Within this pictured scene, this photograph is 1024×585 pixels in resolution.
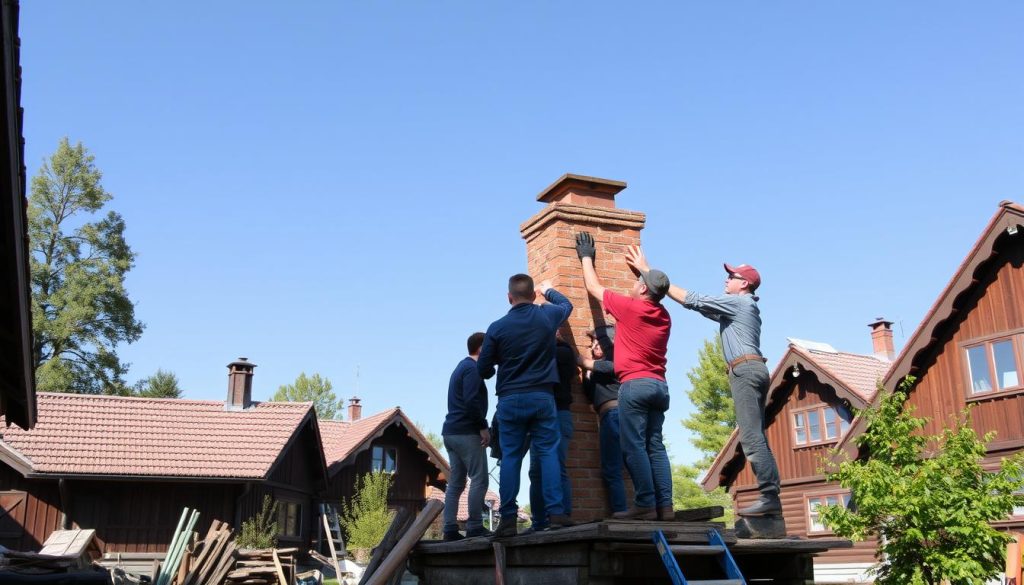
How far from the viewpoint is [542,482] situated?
6066 millimetres

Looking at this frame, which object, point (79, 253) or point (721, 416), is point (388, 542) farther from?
point (721, 416)

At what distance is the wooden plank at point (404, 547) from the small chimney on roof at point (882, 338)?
23.6m

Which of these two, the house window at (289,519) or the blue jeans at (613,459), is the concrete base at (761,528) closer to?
the blue jeans at (613,459)

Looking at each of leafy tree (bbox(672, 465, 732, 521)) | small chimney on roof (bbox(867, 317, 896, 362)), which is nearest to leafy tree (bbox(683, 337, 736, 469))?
leafy tree (bbox(672, 465, 732, 521))

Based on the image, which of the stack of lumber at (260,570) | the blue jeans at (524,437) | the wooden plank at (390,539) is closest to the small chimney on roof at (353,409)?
the stack of lumber at (260,570)

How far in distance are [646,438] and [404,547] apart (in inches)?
95.0

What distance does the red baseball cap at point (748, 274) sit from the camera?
696 cm

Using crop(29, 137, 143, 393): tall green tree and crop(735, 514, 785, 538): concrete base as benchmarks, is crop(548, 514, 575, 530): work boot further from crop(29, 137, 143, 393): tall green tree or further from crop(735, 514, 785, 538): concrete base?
crop(29, 137, 143, 393): tall green tree

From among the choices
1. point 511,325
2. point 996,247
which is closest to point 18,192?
point 511,325

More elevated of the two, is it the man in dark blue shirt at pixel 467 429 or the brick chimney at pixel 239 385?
the brick chimney at pixel 239 385

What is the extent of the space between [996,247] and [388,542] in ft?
45.6

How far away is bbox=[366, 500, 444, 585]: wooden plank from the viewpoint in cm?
719

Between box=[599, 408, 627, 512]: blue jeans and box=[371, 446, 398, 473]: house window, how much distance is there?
24.8 metres

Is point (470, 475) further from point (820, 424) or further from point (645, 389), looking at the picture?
point (820, 424)
